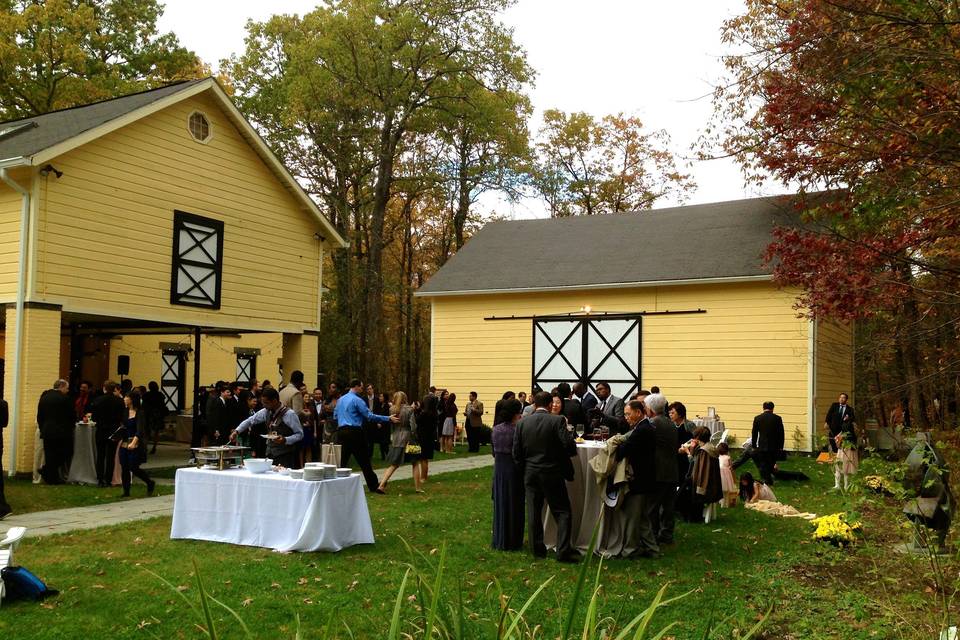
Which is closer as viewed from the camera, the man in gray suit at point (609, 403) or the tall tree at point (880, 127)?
the tall tree at point (880, 127)

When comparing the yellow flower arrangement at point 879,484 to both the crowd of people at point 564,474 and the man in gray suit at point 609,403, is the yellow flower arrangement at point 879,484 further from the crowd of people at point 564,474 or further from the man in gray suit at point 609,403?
the man in gray suit at point 609,403

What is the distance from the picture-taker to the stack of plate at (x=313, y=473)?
29.4 feet

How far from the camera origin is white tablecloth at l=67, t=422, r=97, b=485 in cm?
1433

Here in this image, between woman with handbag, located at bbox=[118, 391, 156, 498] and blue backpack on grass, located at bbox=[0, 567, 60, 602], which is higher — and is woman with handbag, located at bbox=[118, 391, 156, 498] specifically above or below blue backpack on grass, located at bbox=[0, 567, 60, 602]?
above

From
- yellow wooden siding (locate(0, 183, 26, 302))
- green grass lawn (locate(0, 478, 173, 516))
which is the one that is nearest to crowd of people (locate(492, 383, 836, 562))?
green grass lawn (locate(0, 478, 173, 516))

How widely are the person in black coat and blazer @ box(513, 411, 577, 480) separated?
57 centimetres

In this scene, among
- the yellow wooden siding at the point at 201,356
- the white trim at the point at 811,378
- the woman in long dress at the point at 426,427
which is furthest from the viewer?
the yellow wooden siding at the point at 201,356

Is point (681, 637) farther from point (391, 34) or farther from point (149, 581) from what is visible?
point (391, 34)

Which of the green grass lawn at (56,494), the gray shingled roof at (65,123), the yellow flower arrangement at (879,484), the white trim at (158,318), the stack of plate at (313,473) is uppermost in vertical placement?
the gray shingled roof at (65,123)

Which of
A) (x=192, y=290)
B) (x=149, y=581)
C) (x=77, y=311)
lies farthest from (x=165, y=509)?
(x=192, y=290)

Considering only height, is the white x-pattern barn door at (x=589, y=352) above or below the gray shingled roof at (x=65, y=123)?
below

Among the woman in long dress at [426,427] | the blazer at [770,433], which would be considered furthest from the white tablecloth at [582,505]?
the blazer at [770,433]

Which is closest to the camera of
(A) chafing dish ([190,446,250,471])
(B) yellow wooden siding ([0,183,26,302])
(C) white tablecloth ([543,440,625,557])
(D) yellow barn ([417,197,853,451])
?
(C) white tablecloth ([543,440,625,557])

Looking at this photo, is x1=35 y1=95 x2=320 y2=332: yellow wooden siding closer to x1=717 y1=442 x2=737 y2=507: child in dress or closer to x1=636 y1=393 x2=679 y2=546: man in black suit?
x1=717 y1=442 x2=737 y2=507: child in dress
